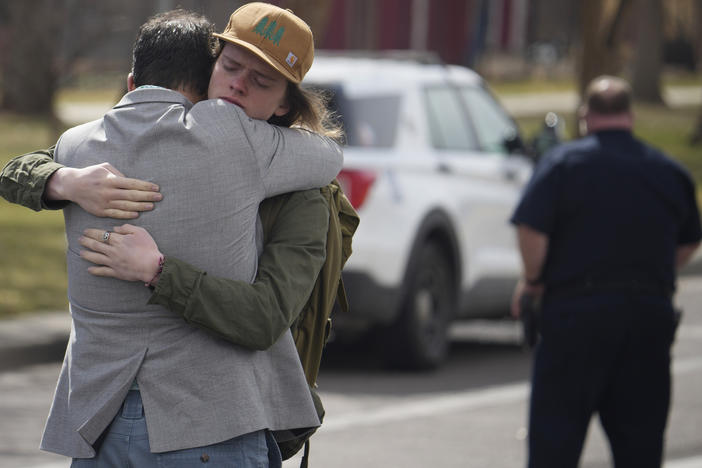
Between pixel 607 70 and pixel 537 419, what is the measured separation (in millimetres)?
12033

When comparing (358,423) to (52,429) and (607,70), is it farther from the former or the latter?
(607,70)

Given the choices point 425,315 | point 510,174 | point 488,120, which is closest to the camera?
point 425,315

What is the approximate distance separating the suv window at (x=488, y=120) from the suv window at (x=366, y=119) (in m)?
1.12

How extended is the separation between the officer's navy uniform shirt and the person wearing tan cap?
2342 mm

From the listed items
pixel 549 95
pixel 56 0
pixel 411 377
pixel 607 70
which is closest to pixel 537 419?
pixel 411 377

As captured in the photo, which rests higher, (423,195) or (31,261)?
(423,195)

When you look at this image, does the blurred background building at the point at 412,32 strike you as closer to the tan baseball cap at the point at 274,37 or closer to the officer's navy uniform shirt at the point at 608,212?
the officer's navy uniform shirt at the point at 608,212

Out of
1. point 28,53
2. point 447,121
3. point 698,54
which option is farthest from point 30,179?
point 698,54

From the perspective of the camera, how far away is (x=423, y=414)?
26.4ft

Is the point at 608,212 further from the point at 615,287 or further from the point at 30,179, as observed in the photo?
the point at 30,179

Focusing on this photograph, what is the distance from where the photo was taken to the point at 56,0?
24.0 meters

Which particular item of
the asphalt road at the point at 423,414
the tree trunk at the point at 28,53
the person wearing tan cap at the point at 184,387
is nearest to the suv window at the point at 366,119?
the asphalt road at the point at 423,414

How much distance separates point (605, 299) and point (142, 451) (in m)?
2.59

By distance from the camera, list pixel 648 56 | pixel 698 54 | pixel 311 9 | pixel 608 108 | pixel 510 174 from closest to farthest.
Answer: pixel 608 108 → pixel 510 174 → pixel 311 9 → pixel 648 56 → pixel 698 54
